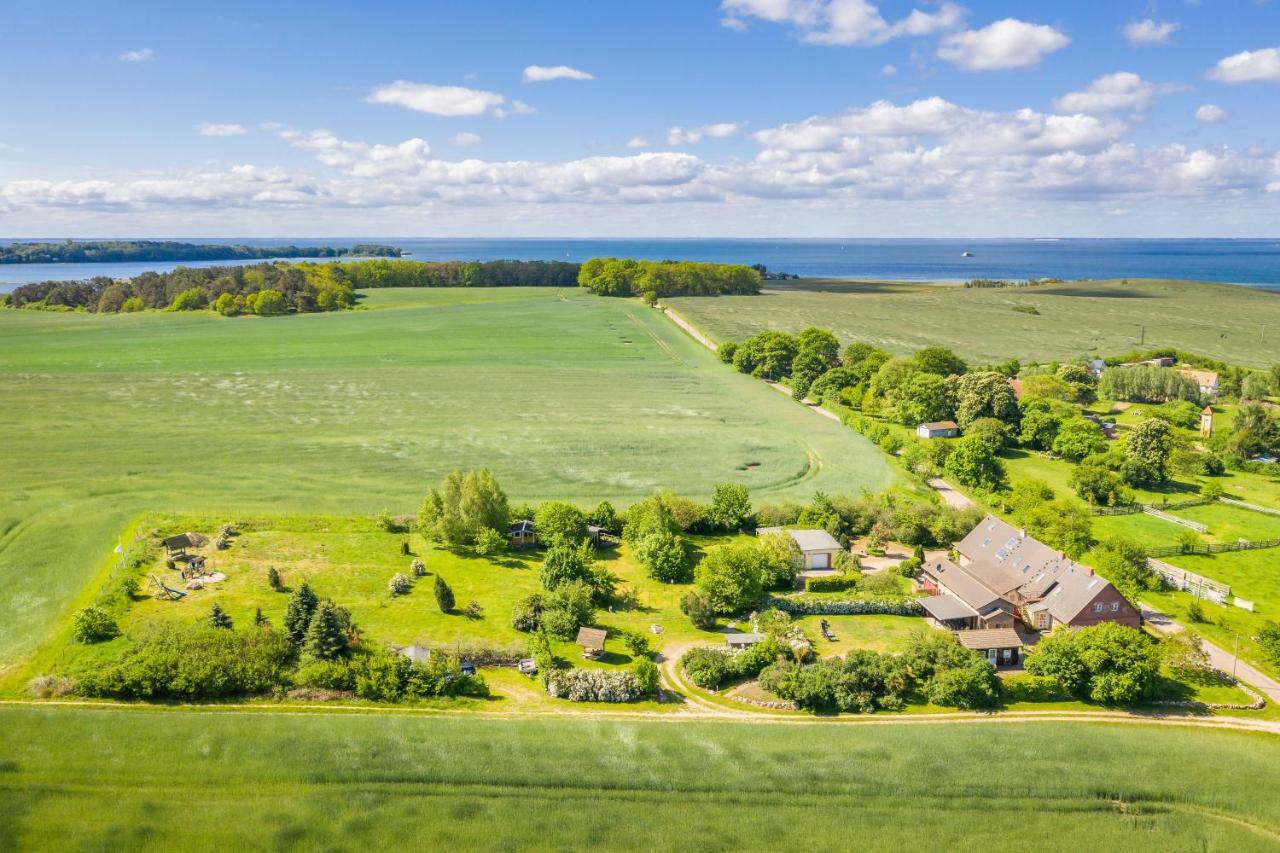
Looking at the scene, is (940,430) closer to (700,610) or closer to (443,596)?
(700,610)

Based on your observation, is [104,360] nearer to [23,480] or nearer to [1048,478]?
[23,480]

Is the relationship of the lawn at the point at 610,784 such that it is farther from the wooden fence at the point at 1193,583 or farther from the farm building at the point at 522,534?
the farm building at the point at 522,534

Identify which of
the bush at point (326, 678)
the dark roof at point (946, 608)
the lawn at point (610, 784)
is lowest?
the lawn at point (610, 784)

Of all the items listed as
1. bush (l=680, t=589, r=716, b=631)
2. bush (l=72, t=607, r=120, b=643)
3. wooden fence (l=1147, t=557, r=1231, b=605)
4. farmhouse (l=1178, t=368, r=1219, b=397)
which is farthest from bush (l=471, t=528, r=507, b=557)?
farmhouse (l=1178, t=368, r=1219, b=397)

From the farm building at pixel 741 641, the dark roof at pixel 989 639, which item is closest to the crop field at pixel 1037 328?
the dark roof at pixel 989 639

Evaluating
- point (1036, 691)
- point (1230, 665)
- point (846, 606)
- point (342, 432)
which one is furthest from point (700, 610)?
point (342, 432)

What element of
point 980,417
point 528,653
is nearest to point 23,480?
point 528,653
